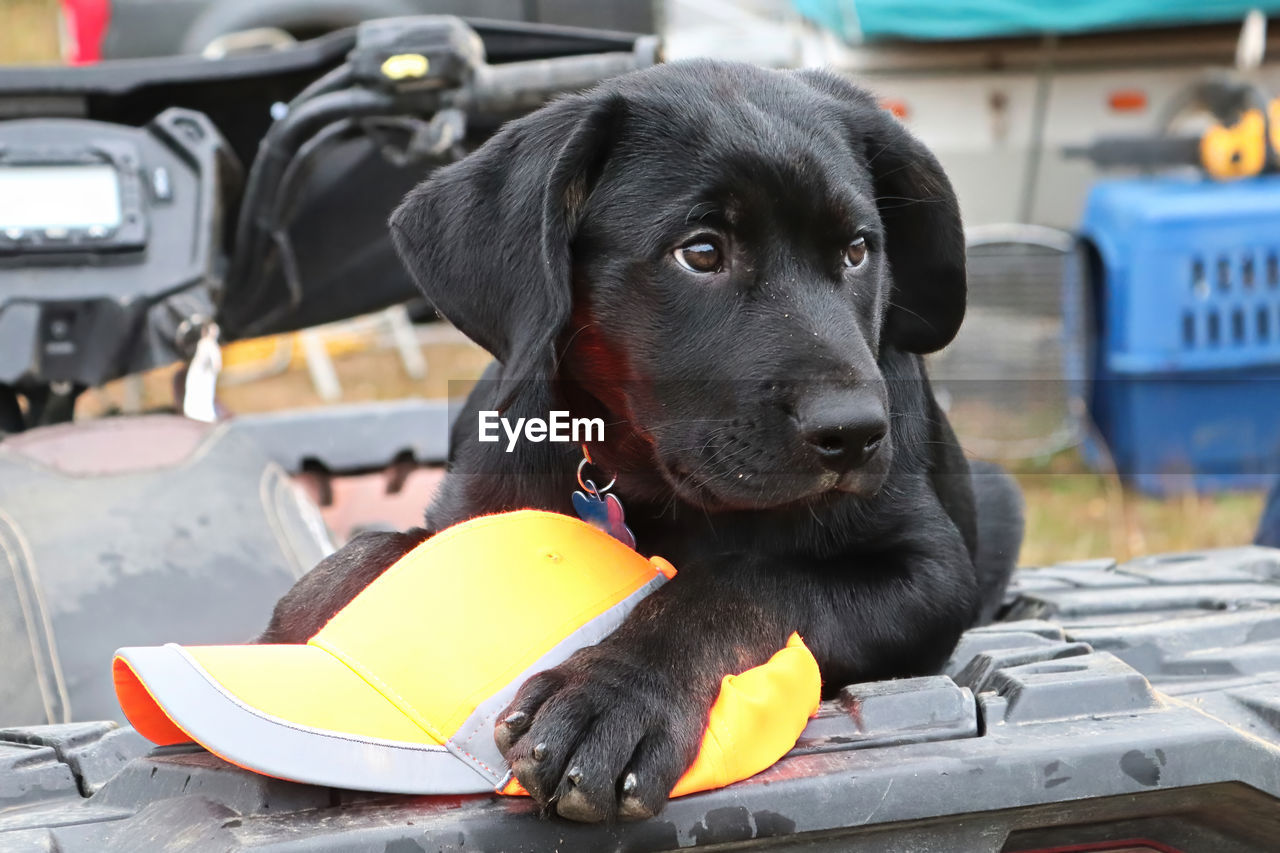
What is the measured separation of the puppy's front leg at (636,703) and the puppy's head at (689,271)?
0.19m

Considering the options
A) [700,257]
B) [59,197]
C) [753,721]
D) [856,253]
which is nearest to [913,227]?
[856,253]

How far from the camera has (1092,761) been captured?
1.62 meters

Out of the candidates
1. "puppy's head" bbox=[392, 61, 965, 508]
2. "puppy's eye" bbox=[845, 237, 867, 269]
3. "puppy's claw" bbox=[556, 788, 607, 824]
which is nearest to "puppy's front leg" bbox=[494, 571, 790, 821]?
"puppy's claw" bbox=[556, 788, 607, 824]

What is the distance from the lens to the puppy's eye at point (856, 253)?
2115mm

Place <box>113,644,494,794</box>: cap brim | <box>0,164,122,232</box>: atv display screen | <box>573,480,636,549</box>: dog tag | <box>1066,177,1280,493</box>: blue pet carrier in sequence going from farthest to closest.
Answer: <box>1066,177,1280,493</box>: blue pet carrier → <box>0,164,122,232</box>: atv display screen → <box>573,480,636,549</box>: dog tag → <box>113,644,494,794</box>: cap brim

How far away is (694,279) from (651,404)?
19 cm

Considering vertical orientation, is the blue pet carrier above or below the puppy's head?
below

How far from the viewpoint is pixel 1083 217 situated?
643 cm

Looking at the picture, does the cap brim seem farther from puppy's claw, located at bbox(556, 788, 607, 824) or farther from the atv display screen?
the atv display screen

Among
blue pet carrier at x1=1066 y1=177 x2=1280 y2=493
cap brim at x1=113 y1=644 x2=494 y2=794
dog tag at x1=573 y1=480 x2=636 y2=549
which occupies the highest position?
cap brim at x1=113 y1=644 x2=494 y2=794

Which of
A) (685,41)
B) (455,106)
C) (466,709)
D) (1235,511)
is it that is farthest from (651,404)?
(685,41)

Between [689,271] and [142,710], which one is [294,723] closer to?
[142,710]

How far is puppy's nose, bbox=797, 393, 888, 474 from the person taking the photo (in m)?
1.78

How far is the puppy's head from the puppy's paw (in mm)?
374
